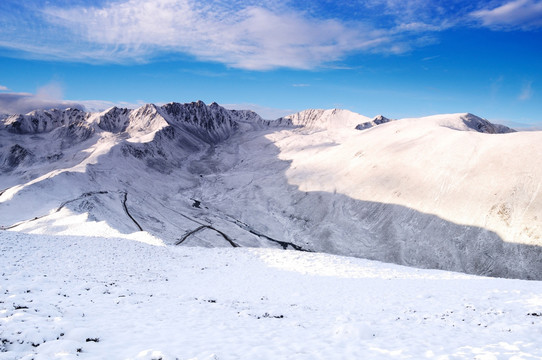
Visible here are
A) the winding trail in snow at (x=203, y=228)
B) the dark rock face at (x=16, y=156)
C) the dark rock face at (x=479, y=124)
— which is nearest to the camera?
the winding trail in snow at (x=203, y=228)

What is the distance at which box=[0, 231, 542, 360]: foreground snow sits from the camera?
945 cm

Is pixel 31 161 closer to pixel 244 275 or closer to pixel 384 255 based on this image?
pixel 384 255

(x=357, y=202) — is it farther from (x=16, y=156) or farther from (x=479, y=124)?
(x=16, y=156)

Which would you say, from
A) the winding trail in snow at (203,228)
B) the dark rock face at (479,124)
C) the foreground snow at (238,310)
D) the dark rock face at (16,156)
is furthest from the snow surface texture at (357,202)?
the foreground snow at (238,310)

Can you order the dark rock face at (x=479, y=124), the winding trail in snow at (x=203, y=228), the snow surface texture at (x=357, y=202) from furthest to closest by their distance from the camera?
the dark rock face at (x=479, y=124) → the winding trail in snow at (x=203, y=228) → the snow surface texture at (x=357, y=202)

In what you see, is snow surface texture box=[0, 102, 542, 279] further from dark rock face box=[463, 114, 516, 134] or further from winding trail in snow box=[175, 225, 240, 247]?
dark rock face box=[463, 114, 516, 134]

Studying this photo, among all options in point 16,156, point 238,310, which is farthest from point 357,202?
point 16,156

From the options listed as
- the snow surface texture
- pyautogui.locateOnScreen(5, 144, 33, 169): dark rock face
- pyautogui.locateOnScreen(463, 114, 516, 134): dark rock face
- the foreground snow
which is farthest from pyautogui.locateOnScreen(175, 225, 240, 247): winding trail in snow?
pyautogui.locateOnScreen(5, 144, 33, 169): dark rock face

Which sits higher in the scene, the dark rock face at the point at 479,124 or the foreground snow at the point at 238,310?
the dark rock face at the point at 479,124

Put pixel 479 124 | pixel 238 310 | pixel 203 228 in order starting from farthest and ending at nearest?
1. pixel 479 124
2. pixel 203 228
3. pixel 238 310

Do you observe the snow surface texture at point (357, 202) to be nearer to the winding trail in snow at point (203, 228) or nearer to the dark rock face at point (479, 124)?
the winding trail in snow at point (203, 228)

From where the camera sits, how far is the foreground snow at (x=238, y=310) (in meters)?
9.45

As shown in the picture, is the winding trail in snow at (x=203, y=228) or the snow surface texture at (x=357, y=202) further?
the winding trail in snow at (x=203, y=228)

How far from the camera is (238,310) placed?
1507cm
